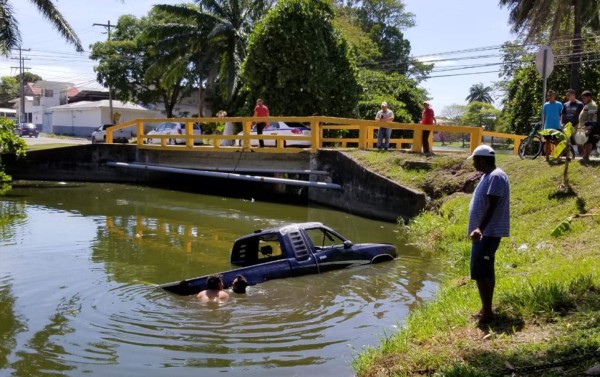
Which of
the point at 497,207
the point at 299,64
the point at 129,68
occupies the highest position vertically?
the point at 129,68

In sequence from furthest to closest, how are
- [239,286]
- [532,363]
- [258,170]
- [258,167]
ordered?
[258,167]
[258,170]
[239,286]
[532,363]

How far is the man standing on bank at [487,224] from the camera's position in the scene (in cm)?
593

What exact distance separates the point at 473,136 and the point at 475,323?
11.6 m

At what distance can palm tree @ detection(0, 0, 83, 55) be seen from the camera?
22.8m

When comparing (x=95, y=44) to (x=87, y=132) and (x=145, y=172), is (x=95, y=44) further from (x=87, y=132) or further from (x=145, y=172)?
(x=145, y=172)

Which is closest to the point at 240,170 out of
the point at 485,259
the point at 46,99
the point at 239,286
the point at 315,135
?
the point at 315,135

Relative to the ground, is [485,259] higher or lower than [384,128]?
lower

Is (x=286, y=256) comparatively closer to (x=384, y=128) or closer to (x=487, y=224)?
(x=487, y=224)

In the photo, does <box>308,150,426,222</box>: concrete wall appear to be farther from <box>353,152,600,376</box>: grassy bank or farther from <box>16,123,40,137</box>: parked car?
<box>16,123,40,137</box>: parked car

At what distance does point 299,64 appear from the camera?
26.5 m

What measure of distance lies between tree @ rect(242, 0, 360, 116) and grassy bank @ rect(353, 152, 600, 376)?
620 inches

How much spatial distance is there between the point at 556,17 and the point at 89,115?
47609 millimetres

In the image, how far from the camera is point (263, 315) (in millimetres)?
8148

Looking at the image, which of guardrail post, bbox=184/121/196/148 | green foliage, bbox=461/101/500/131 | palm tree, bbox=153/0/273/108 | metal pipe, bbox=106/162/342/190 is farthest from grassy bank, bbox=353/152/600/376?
green foliage, bbox=461/101/500/131
